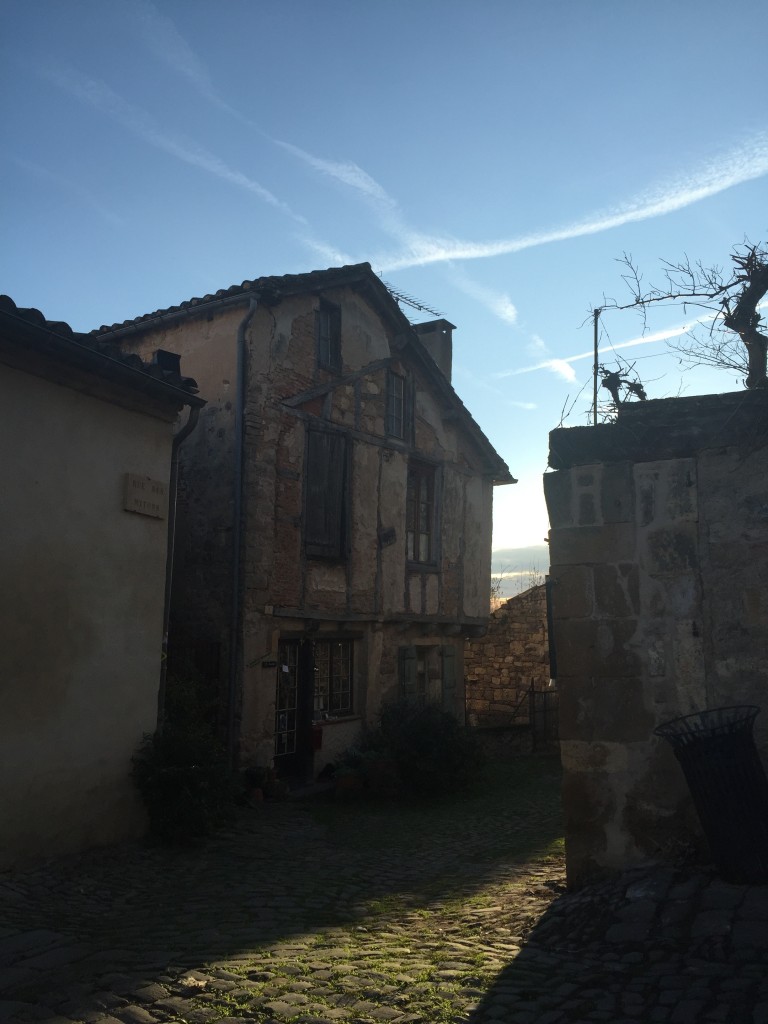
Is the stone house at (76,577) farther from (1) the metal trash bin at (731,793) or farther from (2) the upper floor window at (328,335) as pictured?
(1) the metal trash bin at (731,793)

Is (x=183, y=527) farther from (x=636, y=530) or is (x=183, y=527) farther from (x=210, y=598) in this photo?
(x=636, y=530)

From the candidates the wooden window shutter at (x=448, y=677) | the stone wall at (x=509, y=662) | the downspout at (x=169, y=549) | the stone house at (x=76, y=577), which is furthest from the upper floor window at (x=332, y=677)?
the stone wall at (x=509, y=662)

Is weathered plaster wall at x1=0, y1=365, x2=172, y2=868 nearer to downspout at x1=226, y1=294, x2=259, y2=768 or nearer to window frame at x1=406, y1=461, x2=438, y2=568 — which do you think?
downspout at x1=226, y1=294, x2=259, y2=768

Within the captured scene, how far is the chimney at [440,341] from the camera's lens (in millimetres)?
15867

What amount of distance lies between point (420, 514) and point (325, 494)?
2.44 meters

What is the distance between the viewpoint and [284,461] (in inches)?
439

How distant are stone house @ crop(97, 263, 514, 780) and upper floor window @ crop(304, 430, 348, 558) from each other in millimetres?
25

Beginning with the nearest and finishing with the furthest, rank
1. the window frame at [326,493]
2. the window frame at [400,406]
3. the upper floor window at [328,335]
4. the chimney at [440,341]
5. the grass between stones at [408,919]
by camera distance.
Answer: the grass between stones at [408,919], the window frame at [326,493], the upper floor window at [328,335], the window frame at [400,406], the chimney at [440,341]

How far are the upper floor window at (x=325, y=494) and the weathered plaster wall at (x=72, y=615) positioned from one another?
3.54 meters

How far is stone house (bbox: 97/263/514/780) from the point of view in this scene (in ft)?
34.8

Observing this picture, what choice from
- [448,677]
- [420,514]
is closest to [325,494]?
[420,514]

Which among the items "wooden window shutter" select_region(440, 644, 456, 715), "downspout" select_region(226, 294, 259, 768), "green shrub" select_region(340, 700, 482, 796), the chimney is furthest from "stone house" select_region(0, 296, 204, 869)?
the chimney

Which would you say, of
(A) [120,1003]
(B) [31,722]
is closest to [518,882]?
(A) [120,1003]

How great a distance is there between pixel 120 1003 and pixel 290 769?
24.5 ft
